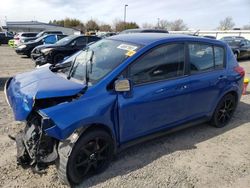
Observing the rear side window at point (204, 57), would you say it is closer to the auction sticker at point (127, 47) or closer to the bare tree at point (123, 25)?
the auction sticker at point (127, 47)

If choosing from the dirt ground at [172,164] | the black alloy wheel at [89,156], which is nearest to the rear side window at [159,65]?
the black alloy wheel at [89,156]

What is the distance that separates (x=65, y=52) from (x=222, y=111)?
8763mm

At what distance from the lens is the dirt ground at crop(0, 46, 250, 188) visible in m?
3.18

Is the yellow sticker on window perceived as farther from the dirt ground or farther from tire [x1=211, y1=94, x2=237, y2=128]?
tire [x1=211, y1=94, x2=237, y2=128]

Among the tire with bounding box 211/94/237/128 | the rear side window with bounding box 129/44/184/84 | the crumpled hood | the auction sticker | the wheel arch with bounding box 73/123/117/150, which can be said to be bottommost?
the tire with bounding box 211/94/237/128

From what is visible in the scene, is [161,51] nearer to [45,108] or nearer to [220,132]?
[45,108]

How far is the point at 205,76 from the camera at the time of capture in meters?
4.28

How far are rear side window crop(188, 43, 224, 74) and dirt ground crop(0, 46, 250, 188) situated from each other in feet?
4.00

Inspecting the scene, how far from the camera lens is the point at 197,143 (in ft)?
14.1

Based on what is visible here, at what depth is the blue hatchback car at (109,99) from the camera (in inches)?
116

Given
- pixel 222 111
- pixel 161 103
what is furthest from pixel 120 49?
pixel 222 111

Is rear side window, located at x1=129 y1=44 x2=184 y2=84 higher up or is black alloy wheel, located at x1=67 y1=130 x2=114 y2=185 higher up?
rear side window, located at x1=129 y1=44 x2=184 y2=84

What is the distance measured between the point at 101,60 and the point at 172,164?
1786 mm

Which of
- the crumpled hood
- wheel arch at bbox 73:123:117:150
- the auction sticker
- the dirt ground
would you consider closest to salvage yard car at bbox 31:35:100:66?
the dirt ground
